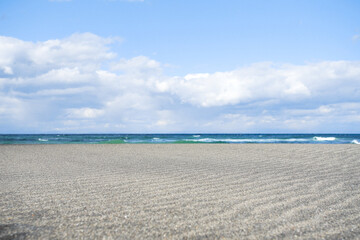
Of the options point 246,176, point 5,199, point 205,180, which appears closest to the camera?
point 5,199

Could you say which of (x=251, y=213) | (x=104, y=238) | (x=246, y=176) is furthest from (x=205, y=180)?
(x=104, y=238)

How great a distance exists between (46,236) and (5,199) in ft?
6.64

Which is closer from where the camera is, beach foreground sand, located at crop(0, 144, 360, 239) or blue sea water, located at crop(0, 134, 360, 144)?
beach foreground sand, located at crop(0, 144, 360, 239)

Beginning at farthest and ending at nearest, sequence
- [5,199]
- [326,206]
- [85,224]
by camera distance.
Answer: [5,199] < [326,206] < [85,224]

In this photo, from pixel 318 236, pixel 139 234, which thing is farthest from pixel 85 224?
pixel 318 236

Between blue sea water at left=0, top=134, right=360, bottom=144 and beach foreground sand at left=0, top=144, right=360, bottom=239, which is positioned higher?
blue sea water at left=0, top=134, right=360, bottom=144

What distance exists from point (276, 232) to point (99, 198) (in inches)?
111

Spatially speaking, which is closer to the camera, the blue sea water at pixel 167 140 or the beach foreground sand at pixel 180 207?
the beach foreground sand at pixel 180 207

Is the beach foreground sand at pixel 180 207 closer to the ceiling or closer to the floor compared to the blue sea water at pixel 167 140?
closer to the floor

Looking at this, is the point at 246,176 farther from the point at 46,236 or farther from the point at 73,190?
the point at 46,236

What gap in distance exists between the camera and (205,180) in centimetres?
595

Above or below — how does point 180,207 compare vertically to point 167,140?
below

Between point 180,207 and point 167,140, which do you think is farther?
→ point 167,140

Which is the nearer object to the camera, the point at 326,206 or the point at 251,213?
the point at 251,213
